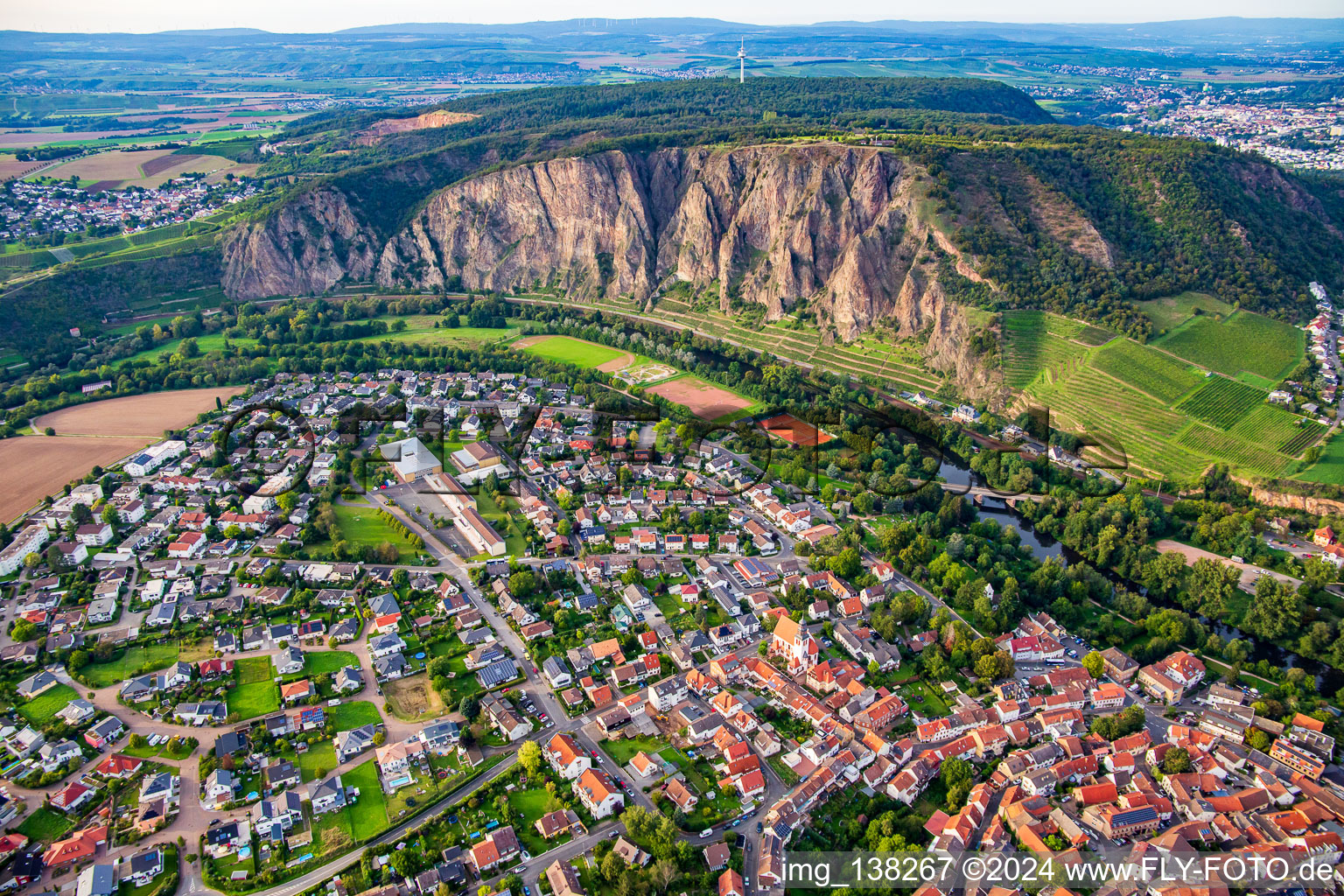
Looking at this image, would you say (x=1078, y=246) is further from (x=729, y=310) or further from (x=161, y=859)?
(x=161, y=859)

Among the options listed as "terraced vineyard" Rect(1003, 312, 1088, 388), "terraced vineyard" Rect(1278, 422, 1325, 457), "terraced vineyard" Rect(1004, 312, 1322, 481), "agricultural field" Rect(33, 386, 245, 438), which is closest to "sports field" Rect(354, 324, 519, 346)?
"agricultural field" Rect(33, 386, 245, 438)

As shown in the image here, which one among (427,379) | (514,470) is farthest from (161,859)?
(427,379)

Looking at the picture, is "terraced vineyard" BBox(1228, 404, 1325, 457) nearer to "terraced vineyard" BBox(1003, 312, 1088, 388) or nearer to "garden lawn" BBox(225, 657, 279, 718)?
"terraced vineyard" BBox(1003, 312, 1088, 388)

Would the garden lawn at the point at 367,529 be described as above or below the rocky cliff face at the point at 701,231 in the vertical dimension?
below

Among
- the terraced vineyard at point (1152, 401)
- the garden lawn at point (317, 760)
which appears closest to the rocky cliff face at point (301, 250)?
the garden lawn at point (317, 760)

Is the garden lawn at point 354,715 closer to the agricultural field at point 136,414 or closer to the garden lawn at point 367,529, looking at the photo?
the garden lawn at point 367,529

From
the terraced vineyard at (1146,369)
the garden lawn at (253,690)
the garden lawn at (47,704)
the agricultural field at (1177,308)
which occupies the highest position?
the agricultural field at (1177,308)
